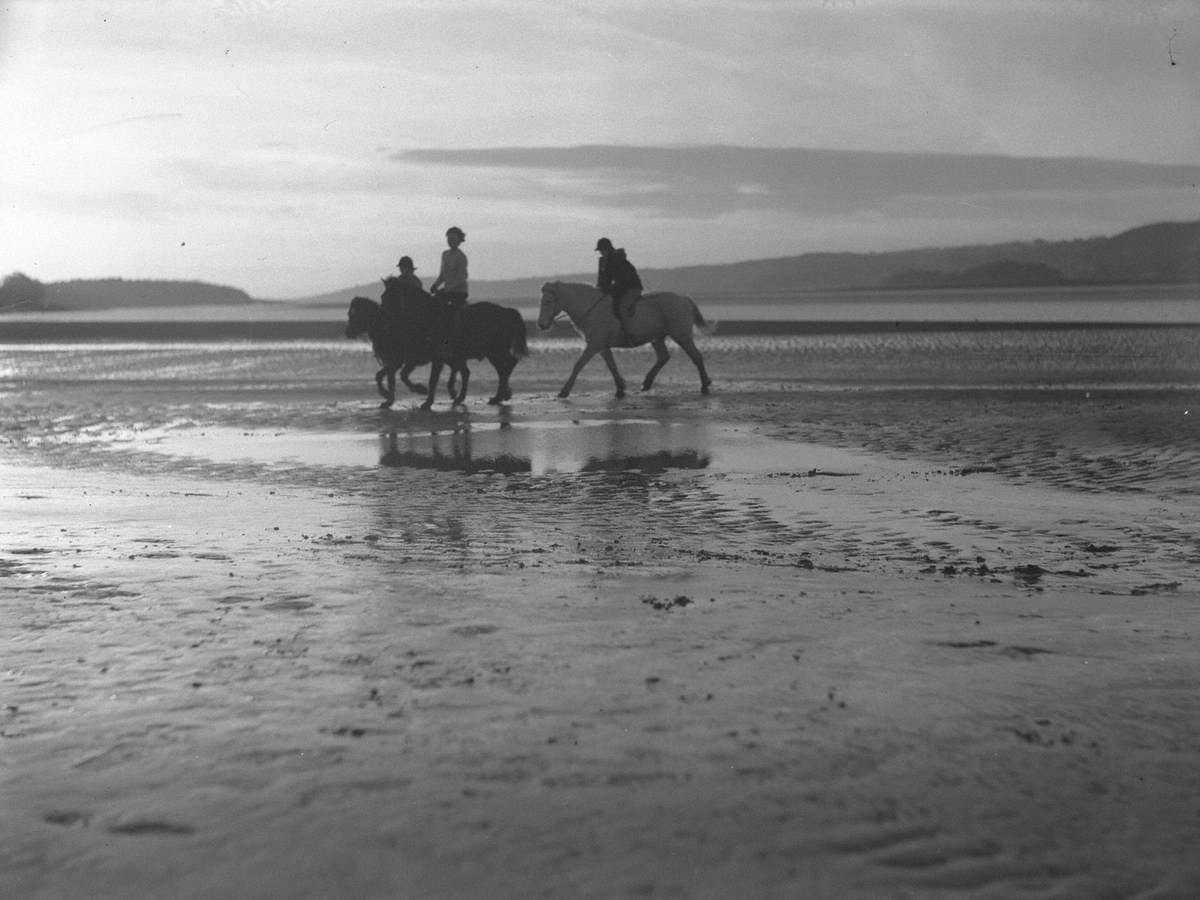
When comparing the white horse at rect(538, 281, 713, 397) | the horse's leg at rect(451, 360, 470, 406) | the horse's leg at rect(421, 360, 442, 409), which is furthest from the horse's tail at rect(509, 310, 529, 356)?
the horse's leg at rect(421, 360, 442, 409)

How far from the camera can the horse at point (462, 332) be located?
19.6 meters

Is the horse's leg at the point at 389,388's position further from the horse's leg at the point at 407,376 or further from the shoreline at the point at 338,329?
the shoreline at the point at 338,329

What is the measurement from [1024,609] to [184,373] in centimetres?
2552

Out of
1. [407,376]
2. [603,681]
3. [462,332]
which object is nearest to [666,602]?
[603,681]

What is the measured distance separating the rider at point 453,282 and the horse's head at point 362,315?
0.89m

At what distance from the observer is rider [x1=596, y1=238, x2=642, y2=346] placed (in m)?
21.5

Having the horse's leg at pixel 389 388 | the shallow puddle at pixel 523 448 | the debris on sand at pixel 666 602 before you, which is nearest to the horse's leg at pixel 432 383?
the horse's leg at pixel 389 388

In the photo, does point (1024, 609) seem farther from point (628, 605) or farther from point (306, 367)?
point (306, 367)

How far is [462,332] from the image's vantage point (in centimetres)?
2009

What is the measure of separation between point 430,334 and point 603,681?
15.2 m

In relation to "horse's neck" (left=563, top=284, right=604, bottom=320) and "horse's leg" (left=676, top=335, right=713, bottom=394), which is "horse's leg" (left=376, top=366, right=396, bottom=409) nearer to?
"horse's neck" (left=563, top=284, right=604, bottom=320)

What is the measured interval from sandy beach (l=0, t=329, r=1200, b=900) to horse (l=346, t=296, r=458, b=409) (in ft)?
25.3

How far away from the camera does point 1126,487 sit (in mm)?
10773

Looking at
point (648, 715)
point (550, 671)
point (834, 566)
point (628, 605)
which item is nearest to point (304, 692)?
point (550, 671)
